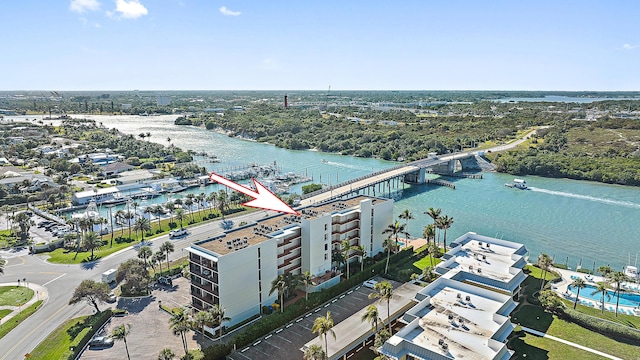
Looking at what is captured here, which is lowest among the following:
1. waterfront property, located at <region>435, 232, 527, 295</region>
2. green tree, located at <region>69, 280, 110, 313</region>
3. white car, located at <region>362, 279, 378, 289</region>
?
white car, located at <region>362, 279, 378, 289</region>

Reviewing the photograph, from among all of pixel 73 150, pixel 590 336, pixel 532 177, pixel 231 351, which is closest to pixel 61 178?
pixel 73 150

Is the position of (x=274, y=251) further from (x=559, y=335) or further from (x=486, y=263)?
(x=559, y=335)

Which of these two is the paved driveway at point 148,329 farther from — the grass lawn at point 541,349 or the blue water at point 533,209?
the blue water at point 533,209

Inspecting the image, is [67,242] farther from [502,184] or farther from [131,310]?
[502,184]

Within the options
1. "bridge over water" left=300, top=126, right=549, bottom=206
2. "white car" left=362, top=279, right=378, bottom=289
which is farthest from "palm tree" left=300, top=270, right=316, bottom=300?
"bridge over water" left=300, top=126, right=549, bottom=206

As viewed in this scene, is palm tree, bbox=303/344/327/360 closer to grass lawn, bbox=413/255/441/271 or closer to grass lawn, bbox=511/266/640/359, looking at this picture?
grass lawn, bbox=511/266/640/359

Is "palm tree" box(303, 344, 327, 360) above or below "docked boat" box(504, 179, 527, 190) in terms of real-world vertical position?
above

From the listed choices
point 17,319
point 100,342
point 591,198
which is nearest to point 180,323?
point 100,342
